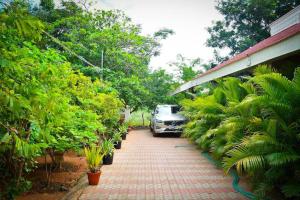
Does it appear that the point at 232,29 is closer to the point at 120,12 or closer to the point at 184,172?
the point at 120,12

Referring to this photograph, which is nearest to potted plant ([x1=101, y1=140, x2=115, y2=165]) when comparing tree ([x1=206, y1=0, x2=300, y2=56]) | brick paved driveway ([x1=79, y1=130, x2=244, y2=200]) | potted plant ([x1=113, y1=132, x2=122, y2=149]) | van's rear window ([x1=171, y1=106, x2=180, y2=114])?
brick paved driveway ([x1=79, y1=130, x2=244, y2=200])

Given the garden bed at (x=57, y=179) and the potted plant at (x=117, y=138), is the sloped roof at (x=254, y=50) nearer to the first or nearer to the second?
the potted plant at (x=117, y=138)

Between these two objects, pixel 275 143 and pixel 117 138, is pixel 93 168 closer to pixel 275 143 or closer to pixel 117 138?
pixel 117 138

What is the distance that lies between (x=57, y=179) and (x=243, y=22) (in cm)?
2412

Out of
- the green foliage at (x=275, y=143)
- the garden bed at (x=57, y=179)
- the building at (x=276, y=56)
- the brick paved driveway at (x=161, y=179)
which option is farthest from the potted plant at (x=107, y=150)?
the building at (x=276, y=56)

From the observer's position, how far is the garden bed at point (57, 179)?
6.15 meters

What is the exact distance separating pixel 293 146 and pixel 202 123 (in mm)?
6203

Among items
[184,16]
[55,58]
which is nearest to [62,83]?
[55,58]

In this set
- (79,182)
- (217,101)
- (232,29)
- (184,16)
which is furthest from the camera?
(232,29)

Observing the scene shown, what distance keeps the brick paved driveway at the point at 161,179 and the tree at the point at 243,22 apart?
18.0 metres

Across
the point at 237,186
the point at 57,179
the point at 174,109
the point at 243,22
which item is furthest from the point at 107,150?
the point at 243,22

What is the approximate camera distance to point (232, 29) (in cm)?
2806

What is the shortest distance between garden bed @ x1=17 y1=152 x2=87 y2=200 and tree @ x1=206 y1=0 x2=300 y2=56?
20.5 metres

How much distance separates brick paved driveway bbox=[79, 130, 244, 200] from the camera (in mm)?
6383
